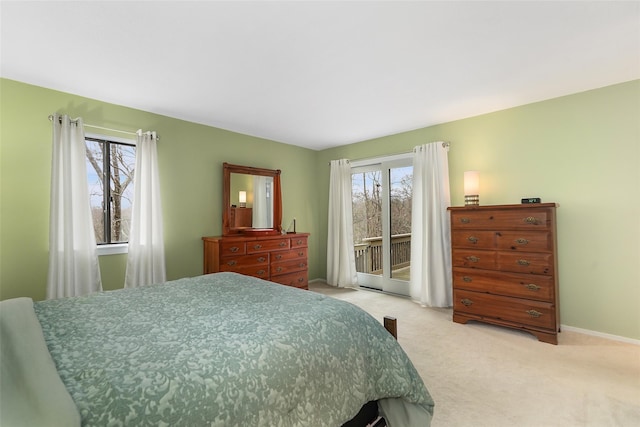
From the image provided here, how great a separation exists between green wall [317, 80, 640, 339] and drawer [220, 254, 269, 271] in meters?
3.09

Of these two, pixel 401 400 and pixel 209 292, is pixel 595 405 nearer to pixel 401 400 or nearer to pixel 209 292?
pixel 401 400

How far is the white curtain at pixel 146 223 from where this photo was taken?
3.24 meters

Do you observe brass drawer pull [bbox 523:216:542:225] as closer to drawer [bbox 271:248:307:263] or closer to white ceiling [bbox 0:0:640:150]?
white ceiling [bbox 0:0:640:150]

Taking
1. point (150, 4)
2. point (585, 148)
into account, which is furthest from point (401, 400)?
point (585, 148)

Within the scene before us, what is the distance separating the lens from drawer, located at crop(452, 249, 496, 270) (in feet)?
10.3

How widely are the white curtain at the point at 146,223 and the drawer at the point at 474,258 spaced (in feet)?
11.4

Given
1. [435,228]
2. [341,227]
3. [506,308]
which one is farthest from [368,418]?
[341,227]

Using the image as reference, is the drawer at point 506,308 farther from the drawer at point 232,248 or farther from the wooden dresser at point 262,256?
the drawer at point 232,248

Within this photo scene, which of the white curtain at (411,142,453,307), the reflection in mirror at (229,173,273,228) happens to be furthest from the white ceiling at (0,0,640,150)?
the reflection in mirror at (229,173,273,228)

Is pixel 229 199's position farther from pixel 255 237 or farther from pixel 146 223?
pixel 146 223

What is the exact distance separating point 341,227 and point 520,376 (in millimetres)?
3263

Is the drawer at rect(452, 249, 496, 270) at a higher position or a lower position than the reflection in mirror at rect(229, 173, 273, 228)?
lower

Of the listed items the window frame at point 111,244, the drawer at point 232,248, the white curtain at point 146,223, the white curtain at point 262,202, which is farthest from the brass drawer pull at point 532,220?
the window frame at point 111,244

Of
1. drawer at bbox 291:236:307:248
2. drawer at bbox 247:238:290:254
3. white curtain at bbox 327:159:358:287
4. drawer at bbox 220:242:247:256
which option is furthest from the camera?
white curtain at bbox 327:159:358:287
